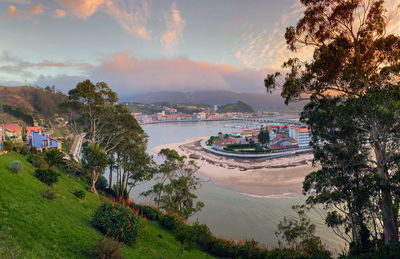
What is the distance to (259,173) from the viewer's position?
95.7 ft

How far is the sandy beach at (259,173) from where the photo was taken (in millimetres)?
22750

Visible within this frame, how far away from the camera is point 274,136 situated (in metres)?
47.8

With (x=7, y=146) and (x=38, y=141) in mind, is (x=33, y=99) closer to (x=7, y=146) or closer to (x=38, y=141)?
(x=38, y=141)

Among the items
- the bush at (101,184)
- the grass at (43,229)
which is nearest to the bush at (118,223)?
the grass at (43,229)

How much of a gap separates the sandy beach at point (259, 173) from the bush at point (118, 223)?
56.7 ft

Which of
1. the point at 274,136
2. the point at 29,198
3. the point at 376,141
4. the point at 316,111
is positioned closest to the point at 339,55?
the point at 316,111

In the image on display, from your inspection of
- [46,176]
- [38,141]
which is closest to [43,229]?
[46,176]

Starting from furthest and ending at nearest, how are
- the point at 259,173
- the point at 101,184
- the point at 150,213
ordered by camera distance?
the point at 259,173
the point at 101,184
the point at 150,213

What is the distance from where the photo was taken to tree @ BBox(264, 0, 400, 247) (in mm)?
6445

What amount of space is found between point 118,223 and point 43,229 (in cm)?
200

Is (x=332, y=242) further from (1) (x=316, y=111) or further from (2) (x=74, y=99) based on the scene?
(2) (x=74, y=99)

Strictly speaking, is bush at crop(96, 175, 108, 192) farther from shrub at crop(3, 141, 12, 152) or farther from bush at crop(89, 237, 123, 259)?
bush at crop(89, 237, 123, 259)

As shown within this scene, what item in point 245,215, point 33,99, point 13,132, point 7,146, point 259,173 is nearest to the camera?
point 7,146

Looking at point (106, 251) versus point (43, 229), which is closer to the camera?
point (106, 251)
